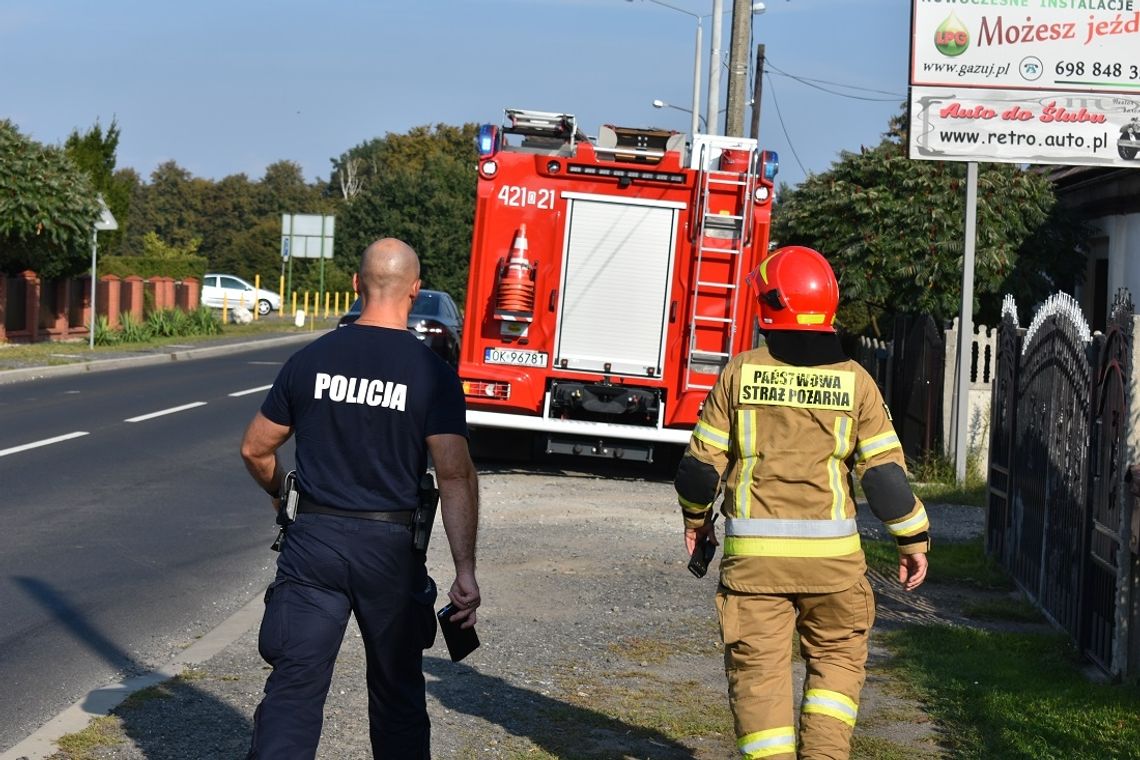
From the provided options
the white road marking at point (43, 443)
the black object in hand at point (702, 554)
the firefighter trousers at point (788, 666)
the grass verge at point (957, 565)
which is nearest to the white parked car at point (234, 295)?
the white road marking at point (43, 443)

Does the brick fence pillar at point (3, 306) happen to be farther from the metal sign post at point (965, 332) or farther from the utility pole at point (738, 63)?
the metal sign post at point (965, 332)

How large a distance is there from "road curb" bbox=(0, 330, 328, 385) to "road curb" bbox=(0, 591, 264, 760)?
712 inches

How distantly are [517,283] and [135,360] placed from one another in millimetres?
17863

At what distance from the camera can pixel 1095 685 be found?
21.7 ft

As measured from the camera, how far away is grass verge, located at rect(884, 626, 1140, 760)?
5758 mm

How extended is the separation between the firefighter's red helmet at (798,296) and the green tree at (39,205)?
29145 mm

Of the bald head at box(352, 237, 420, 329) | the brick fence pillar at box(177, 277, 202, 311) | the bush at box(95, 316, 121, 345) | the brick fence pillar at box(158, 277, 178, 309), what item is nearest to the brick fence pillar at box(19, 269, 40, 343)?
the bush at box(95, 316, 121, 345)

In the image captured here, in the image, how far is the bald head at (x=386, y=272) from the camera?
458 cm

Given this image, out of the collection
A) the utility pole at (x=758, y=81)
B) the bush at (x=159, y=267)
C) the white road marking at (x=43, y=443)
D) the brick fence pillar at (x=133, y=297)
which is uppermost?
the utility pole at (x=758, y=81)

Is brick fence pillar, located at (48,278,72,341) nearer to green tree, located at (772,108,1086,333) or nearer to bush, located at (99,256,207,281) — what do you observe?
bush, located at (99,256,207,281)

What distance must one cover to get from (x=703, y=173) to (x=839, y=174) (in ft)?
30.2

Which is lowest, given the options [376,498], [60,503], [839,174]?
[60,503]

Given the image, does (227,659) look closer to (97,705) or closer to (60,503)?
(97,705)

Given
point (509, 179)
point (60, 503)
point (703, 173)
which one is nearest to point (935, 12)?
point (703, 173)
